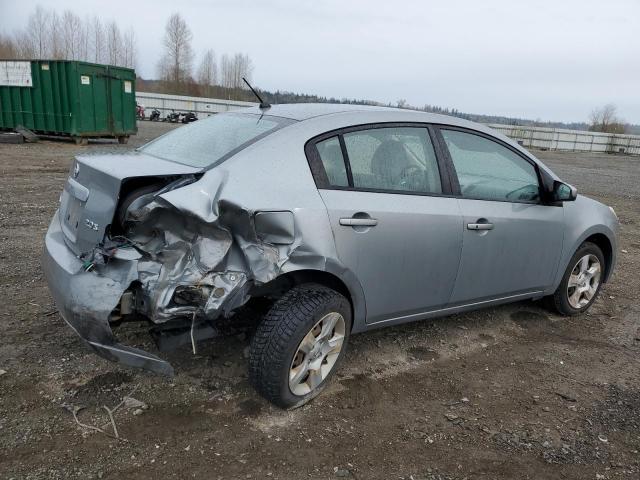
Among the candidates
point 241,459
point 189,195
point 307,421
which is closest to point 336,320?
point 307,421

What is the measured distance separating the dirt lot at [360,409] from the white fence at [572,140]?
3704 cm

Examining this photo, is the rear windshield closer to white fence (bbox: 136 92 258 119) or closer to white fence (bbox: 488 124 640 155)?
white fence (bbox: 488 124 640 155)

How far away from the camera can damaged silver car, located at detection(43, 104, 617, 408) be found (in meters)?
2.57

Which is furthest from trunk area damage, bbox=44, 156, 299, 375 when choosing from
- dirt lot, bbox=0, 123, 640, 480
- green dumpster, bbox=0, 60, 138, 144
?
green dumpster, bbox=0, 60, 138, 144

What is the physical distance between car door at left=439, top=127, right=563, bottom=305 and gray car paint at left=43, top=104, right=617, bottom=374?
29 mm

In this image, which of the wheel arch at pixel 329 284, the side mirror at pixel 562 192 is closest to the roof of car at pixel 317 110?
the wheel arch at pixel 329 284

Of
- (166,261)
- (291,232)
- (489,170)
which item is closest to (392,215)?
(291,232)

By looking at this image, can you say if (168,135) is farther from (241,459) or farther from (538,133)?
(538,133)

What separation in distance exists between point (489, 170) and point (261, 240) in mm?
1914

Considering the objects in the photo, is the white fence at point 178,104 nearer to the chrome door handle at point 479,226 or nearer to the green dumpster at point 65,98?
the green dumpster at point 65,98

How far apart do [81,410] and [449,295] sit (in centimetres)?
233

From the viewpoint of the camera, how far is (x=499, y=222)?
356 centimetres

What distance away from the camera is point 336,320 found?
2938mm

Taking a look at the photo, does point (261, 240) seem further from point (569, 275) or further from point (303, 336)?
point (569, 275)
